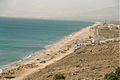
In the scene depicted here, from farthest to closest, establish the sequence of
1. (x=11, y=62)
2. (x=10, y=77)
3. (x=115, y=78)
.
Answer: (x=11, y=62)
(x=10, y=77)
(x=115, y=78)

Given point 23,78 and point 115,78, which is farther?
point 23,78

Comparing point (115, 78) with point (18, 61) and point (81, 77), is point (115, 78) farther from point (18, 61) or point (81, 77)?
point (18, 61)

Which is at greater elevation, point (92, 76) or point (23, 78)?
point (92, 76)

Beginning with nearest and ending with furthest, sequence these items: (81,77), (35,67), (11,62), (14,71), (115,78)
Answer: (115,78) < (81,77) < (14,71) < (35,67) < (11,62)

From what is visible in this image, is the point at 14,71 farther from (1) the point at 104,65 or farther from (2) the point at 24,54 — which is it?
(2) the point at 24,54

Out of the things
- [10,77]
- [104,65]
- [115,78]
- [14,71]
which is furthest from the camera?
[14,71]

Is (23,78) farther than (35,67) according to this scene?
No

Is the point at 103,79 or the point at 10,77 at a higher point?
the point at 103,79

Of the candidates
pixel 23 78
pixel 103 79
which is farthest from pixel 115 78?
pixel 23 78

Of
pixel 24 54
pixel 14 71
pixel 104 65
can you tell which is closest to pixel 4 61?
pixel 24 54
